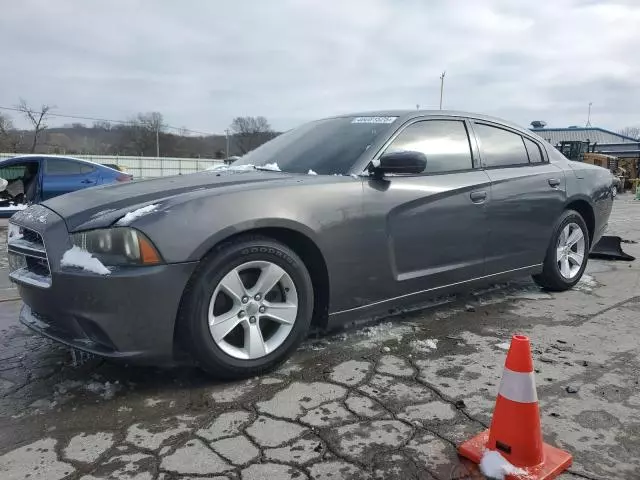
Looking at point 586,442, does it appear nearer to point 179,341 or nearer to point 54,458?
point 179,341

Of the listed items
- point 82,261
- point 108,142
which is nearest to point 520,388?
point 82,261

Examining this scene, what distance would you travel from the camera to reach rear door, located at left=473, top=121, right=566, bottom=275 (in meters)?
3.95

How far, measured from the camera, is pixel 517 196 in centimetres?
407

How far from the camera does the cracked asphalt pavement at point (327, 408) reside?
206cm

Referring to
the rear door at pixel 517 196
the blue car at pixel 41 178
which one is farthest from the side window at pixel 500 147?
the blue car at pixel 41 178

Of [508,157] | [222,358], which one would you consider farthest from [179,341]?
[508,157]

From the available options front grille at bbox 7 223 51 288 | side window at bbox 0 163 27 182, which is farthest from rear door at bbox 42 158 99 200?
front grille at bbox 7 223 51 288

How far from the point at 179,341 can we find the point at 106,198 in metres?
0.86

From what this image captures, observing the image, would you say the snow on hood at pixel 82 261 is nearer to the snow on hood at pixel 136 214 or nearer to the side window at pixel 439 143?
the snow on hood at pixel 136 214

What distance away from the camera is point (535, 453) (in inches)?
77.7

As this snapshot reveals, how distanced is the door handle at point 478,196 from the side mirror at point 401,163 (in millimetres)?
674

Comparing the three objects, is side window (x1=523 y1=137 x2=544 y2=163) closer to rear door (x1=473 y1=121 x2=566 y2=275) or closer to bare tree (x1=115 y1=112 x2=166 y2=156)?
rear door (x1=473 y1=121 x2=566 y2=275)

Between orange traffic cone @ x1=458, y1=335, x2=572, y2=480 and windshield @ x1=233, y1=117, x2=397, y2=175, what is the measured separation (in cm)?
165

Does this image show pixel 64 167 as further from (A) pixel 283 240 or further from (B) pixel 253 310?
(B) pixel 253 310
